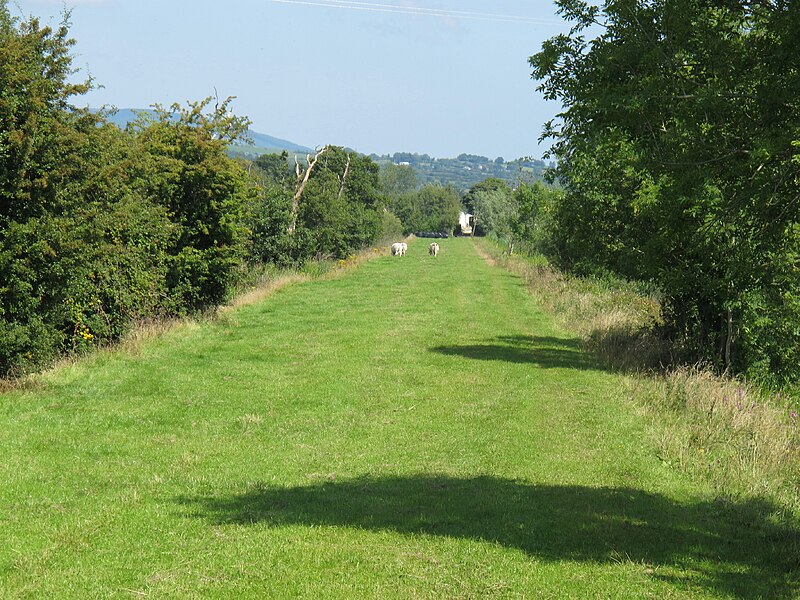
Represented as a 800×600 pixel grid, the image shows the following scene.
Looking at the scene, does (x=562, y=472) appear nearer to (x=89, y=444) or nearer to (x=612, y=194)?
(x=89, y=444)

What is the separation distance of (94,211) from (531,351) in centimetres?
1074

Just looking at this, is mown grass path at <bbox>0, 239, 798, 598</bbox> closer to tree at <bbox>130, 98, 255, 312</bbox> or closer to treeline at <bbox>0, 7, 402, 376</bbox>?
treeline at <bbox>0, 7, 402, 376</bbox>

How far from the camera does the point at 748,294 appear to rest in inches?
674

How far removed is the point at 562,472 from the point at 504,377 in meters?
6.84

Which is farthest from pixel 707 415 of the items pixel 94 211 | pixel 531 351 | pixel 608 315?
pixel 608 315

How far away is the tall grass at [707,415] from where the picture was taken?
1054 cm

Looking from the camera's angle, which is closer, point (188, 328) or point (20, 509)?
point (20, 509)

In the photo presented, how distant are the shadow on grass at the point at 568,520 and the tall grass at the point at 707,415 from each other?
1083 millimetres

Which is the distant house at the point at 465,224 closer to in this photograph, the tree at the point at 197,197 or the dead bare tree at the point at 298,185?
the dead bare tree at the point at 298,185

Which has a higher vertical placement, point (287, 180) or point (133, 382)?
point (287, 180)

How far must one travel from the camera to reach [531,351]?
21.8 m

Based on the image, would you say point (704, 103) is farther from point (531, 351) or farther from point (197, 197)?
point (197, 197)

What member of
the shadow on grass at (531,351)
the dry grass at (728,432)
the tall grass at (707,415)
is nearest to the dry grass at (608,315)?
the tall grass at (707,415)

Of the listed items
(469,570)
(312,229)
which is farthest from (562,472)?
(312,229)
